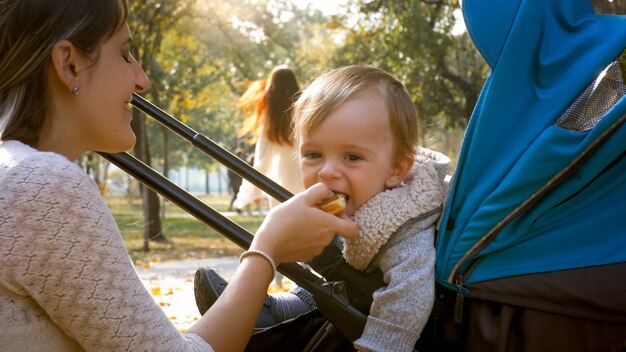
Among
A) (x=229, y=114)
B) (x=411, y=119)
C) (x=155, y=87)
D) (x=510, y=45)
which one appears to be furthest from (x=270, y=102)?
(x=229, y=114)

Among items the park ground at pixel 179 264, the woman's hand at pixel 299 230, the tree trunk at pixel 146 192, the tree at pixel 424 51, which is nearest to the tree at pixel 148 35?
the tree trunk at pixel 146 192

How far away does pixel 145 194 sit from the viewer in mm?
11656

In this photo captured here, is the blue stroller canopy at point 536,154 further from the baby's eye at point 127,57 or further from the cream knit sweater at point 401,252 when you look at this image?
the baby's eye at point 127,57

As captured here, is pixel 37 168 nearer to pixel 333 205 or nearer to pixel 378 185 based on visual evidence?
pixel 333 205

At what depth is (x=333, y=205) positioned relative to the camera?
1993 mm

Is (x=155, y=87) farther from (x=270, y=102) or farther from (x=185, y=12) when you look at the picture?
(x=270, y=102)

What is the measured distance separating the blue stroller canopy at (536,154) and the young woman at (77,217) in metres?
0.35

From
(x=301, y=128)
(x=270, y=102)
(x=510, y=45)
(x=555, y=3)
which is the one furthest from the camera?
(x=270, y=102)

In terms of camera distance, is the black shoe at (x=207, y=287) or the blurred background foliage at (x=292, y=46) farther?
the blurred background foliage at (x=292, y=46)

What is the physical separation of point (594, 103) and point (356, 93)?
26.8 inches

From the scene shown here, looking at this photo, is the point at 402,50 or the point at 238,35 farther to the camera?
the point at 238,35

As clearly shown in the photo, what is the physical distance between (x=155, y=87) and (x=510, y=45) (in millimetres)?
11992

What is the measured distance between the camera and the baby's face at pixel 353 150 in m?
2.14

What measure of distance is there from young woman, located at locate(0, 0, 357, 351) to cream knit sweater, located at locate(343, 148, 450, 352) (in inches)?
3.5
